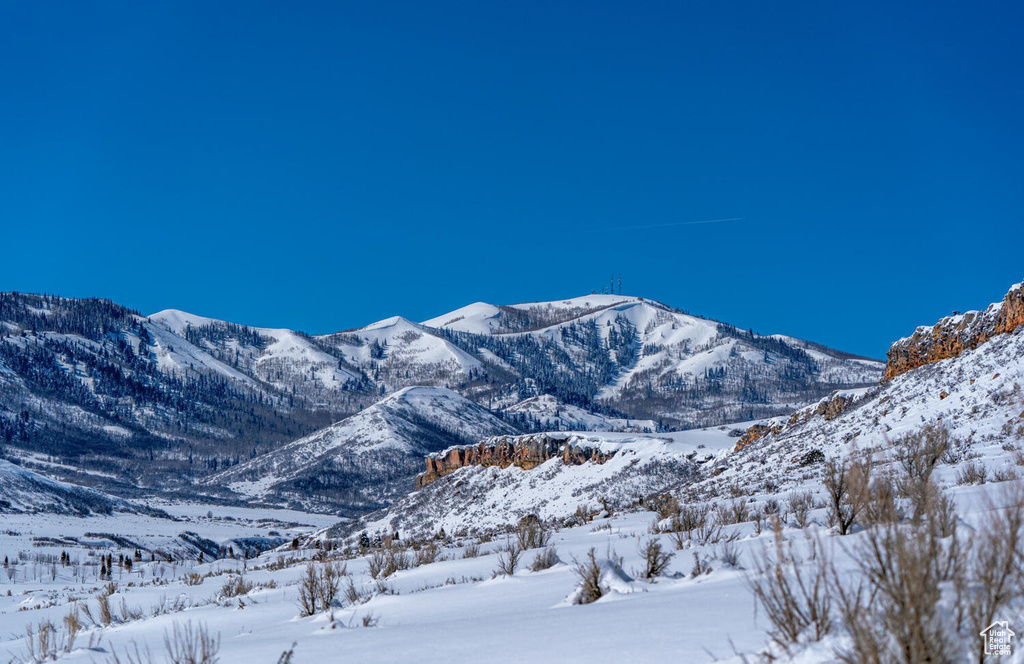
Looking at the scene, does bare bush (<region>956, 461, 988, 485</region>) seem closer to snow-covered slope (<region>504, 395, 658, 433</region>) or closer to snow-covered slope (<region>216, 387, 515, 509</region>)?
snow-covered slope (<region>216, 387, 515, 509</region>)

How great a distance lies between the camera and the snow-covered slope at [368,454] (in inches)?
4606

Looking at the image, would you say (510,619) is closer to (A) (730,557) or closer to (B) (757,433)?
(A) (730,557)

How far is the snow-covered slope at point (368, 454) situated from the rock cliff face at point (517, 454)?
43.9 meters

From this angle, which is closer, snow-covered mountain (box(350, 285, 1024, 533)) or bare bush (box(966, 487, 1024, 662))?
bare bush (box(966, 487, 1024, 662))

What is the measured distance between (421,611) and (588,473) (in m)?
37.4

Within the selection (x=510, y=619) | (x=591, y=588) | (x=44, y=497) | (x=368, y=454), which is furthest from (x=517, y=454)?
(x=368, y=454)

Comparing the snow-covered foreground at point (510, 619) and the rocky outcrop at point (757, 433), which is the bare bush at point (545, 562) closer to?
the snow-covered foreground at point (510, 619)

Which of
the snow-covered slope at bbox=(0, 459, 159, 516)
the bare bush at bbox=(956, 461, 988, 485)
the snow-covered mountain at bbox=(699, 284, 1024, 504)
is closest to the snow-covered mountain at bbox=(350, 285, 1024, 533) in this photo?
the snow-covered mountain at bbox=(699, 284, 1024, 504)

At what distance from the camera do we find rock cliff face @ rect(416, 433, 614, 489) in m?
46.8

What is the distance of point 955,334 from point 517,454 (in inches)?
1183

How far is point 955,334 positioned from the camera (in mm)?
28188

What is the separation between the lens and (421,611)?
Answer: 22.5 ft

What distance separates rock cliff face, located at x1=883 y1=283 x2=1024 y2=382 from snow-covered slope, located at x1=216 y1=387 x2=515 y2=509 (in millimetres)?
82232

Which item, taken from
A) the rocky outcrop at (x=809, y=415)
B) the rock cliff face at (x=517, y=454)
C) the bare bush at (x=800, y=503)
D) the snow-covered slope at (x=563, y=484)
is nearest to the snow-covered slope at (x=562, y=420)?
the rock cliff face at (x=517, y=454)
